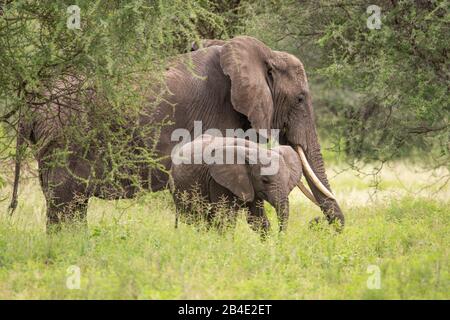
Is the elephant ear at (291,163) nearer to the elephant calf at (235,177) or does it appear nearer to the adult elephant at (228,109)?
the elephant calf at (235,177)

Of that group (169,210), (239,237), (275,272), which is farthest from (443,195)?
(275,272)

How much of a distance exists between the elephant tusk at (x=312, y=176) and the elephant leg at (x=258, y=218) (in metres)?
1.05

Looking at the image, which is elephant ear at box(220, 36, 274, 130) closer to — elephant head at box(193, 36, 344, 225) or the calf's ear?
elephant head at box(193, 36, 344, 225)

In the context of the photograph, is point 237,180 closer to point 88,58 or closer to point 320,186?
point 320,186

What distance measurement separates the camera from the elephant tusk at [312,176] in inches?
374

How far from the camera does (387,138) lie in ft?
40.2

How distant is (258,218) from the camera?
848 centimetres

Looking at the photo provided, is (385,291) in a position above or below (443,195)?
below

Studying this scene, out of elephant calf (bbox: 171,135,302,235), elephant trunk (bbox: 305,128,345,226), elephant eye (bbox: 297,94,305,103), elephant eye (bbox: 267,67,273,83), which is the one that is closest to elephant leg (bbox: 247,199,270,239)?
elephant calf (bbox: 171,135,302,235)

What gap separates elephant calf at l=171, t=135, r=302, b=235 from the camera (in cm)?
842

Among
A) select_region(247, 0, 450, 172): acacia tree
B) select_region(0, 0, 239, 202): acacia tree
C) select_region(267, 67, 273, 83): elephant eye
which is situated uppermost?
select_region(247, 0, 450, 172): acacia tree
